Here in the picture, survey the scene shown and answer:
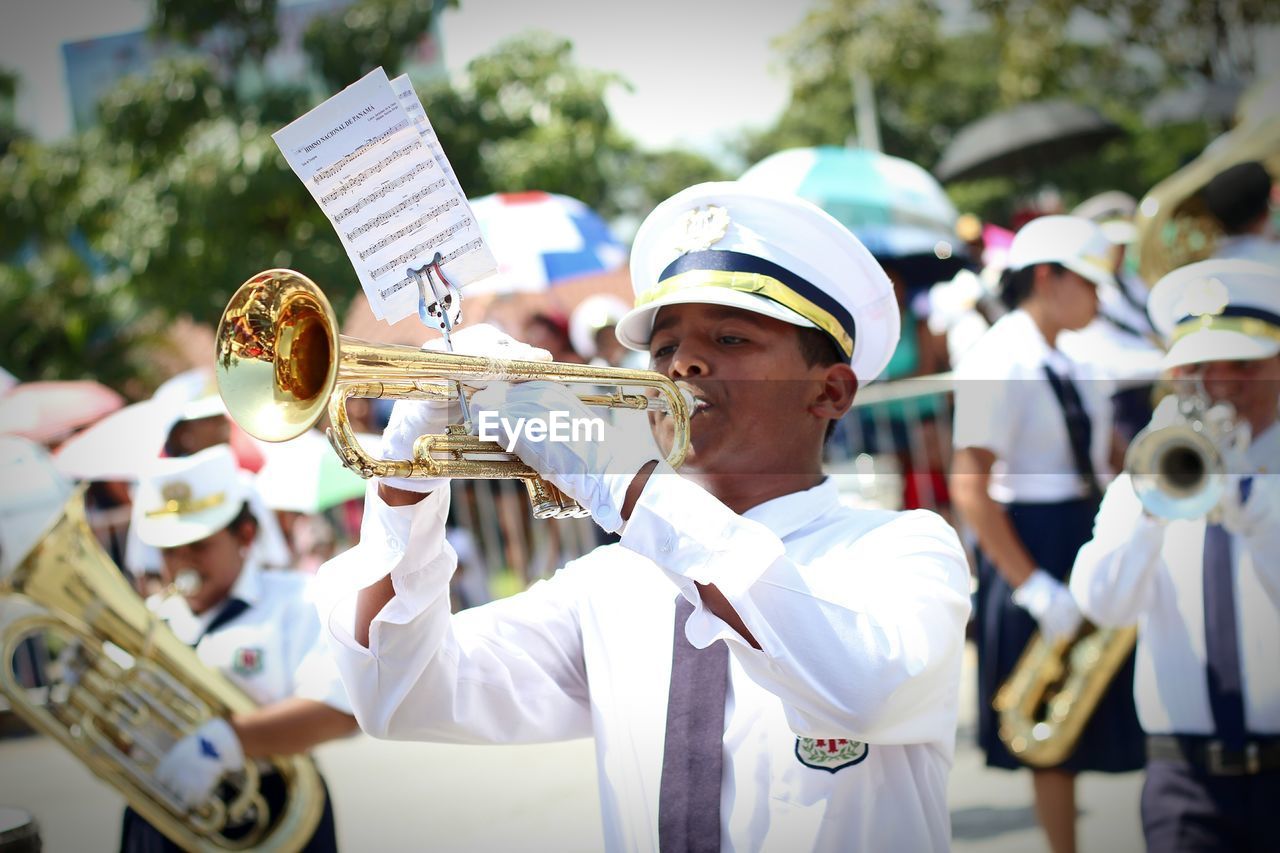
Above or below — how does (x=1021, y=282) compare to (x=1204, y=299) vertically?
above

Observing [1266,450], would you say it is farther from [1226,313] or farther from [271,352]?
[271,352]

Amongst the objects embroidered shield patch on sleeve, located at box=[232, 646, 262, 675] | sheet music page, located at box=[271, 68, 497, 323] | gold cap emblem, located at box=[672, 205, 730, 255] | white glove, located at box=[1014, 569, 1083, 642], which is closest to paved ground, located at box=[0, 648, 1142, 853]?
white glove, located at box=[1014, 569, 1083, 642]

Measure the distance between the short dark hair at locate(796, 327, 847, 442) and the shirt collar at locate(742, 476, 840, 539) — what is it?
260 mm

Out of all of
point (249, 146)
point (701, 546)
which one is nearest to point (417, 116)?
point (701, 546)

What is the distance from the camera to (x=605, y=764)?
2.48 meters

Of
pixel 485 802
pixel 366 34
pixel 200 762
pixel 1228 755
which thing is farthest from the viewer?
pixel 366 34

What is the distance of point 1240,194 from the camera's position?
595cm

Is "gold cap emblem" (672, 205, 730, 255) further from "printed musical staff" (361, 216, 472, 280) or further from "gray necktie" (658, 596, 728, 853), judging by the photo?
"gray necktie" (658, 596, 728, 853)

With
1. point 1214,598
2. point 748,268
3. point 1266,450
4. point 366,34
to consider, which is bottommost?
point 1214,598

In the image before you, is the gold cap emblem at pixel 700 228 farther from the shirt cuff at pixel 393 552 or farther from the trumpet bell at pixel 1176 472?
the trumpet bell at pixel 1176 472

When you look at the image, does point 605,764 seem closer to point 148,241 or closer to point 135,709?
point 135,709

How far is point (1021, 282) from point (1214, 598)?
2241 millimetres

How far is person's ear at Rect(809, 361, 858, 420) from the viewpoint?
2.65 metres

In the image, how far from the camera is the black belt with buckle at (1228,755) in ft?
11.7
